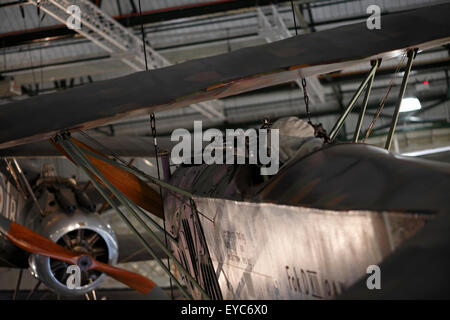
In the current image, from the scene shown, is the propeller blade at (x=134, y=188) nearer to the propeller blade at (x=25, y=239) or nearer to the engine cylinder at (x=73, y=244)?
the propeller blade at (x=25, y=239)

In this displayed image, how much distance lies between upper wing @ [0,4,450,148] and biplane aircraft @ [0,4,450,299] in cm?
1

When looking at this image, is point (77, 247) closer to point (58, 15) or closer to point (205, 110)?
point (58, 15)

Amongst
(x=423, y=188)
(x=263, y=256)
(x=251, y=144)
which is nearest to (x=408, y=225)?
(x=423, y=188)

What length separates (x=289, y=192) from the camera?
269 centimetres

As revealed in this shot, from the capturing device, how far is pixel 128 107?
347 centimetres

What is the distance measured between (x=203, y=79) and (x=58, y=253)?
18.5ft

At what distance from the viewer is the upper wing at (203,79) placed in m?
3.48

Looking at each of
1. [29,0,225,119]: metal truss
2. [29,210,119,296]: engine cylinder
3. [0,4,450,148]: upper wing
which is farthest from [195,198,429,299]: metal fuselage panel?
[29,0,225,119]: metal truss

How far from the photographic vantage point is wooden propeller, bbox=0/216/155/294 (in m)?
7.76

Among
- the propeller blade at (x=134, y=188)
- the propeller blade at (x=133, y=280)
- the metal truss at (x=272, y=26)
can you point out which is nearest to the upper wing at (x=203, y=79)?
the propeller blade at (x=134, y=188)

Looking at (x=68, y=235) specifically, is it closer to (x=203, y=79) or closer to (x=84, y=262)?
(x=84, y=262)

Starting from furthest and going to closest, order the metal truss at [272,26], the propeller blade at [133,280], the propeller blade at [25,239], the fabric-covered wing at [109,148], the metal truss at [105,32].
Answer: the metal truss at [272,26], the metal truss at [105,32], the fabric-covered wing at [109,148], the propeller blade at [133,280], the propeller blade at [25,239]

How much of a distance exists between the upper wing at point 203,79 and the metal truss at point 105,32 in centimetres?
661

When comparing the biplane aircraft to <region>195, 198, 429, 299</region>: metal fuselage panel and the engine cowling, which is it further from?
the engine cowling
